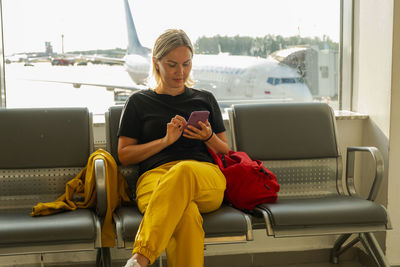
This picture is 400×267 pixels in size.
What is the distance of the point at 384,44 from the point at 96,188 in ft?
6.24

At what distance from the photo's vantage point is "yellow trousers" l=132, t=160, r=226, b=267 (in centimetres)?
243

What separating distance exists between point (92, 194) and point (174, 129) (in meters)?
0.52

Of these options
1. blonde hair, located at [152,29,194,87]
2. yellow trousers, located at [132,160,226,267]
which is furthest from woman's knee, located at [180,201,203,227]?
blonde hair, located at [152,29,194,87]

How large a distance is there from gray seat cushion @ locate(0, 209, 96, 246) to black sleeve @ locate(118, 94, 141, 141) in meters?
0.55

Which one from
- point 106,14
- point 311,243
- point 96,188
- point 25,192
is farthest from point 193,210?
point 106,14

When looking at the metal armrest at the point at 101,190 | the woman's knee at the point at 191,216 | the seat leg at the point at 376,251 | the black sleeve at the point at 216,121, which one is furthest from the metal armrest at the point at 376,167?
the metal armrest at the point at 101,190

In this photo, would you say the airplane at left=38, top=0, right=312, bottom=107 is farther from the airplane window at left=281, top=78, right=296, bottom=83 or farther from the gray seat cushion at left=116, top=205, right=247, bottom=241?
the gray seat cushion at left=116, top=205, right=247, bottom=241

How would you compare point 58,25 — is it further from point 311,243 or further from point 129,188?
point 311,243

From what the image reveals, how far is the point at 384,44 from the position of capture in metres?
3.42

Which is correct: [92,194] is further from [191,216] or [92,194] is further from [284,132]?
[284,132]

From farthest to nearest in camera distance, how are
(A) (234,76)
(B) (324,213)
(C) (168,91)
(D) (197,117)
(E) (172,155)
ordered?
(A) (234,76) → (C) (168,91) → (E) (172,155) → (D) (197,117) → (B) (324,213)

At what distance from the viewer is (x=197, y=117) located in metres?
2.86

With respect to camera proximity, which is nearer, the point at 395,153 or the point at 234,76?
the point at 395,153

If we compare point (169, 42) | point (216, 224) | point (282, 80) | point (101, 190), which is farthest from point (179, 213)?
point (282, 80)
